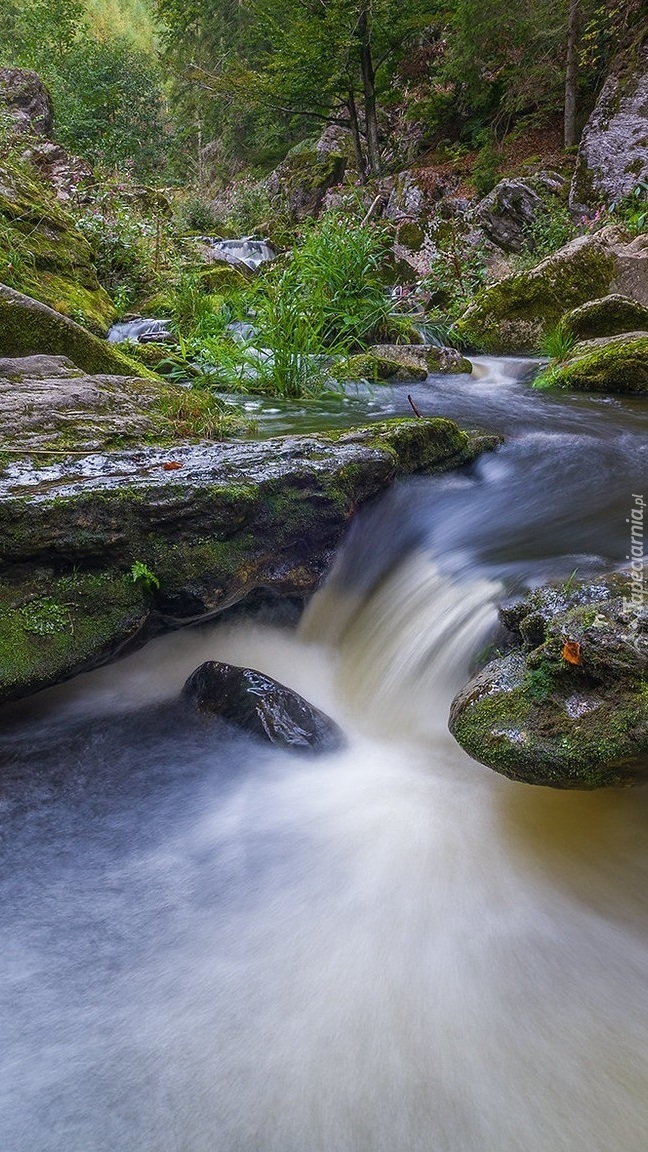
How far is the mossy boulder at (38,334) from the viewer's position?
398cm

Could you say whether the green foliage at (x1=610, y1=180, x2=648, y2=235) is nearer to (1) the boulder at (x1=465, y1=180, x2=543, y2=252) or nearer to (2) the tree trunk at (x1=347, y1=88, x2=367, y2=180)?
(1) the boulder at (x1=465, y1=180, x2=543, y2=252)

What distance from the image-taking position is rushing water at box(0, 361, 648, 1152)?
4.42 feet

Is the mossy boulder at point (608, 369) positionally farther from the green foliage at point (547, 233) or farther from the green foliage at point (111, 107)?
the green foliage at point (111, 107)

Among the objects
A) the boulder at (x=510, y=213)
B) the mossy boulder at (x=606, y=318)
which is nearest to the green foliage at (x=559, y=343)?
the mossy boulder at (x=606, y=318)

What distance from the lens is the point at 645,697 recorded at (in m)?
1.82

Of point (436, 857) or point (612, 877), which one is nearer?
point (612, 877)

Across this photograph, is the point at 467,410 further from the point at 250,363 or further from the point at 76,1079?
A: the point at 76,1079

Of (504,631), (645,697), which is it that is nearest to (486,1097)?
(645,697)

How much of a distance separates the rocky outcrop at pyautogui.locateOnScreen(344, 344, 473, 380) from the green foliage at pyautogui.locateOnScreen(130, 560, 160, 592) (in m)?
3.51

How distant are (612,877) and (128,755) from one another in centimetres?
168

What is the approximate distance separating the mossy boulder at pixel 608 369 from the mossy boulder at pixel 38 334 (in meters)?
4.50

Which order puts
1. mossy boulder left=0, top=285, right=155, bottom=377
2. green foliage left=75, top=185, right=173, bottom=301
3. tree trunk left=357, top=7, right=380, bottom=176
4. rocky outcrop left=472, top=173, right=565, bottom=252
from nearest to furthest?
mossy boulder left=0, top=285, right=155, bottom=377 → green foliage left=75, top=185, right=173, bottom=301 → rocky outcrop left=472, top=173, right=565, bottom=252 → tree trunk left=357, top=7, right=380, bottom=176

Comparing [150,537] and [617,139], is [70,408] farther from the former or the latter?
[617,139]

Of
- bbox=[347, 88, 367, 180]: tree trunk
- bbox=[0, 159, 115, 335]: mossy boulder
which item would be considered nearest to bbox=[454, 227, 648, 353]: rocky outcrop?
bbox=[0, 159, 115, 335]: mossy boulder
